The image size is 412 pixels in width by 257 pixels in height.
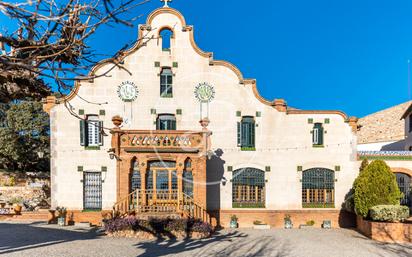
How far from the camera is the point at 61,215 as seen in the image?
16.6 meters

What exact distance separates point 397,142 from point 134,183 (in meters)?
26.0

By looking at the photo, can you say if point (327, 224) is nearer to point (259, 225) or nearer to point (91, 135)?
point (259, 225)

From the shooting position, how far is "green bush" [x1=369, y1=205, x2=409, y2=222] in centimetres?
1403

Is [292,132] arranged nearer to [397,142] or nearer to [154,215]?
[154,215]

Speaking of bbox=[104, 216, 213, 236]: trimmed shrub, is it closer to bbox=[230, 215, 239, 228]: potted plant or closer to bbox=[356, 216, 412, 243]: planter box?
bbox=[230, 215, 239, 228]: potted plant

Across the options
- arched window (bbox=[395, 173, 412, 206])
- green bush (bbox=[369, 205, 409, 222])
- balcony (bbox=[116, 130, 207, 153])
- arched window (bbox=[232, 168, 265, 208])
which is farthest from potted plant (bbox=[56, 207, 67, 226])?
arched window (bbox=[395, 173, 412, 206])

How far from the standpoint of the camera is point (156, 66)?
17.3m

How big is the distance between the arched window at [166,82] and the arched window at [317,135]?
937 cm

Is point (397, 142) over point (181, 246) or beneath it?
over

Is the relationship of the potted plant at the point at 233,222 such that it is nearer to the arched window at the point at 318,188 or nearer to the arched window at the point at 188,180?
the arched window at the point at 188,180

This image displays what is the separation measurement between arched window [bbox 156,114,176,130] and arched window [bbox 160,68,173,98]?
136 cm

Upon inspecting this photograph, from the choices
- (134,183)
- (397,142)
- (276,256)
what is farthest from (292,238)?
(397,142)

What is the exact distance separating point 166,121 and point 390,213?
13175mm

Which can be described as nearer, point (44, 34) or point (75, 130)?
point (44, 34)
